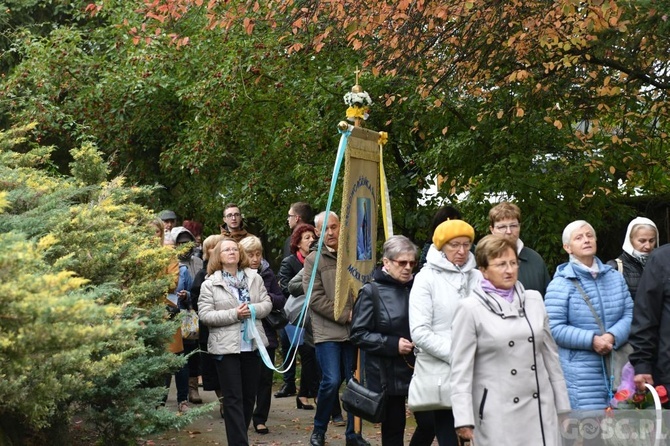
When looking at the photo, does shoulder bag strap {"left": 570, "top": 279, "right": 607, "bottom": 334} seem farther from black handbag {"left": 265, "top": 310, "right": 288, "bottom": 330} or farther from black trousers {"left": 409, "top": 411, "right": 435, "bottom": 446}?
black handbag {"left": 265, "top": 310, "right": 288, "bottom": 330}

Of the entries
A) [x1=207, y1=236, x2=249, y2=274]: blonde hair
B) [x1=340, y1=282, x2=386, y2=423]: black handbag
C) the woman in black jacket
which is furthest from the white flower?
[x1=340, y1=282, x2=386, y2=423]: black handbag

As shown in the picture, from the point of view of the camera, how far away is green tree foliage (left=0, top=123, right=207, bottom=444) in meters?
5.14

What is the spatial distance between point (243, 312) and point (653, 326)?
3.72m

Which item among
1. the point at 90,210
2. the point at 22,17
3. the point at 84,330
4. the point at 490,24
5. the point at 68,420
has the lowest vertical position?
the point at 68,420

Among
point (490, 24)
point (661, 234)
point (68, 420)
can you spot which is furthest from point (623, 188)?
point (68, 420)

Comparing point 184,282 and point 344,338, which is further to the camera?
point 184,282

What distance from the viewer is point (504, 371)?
6.08m

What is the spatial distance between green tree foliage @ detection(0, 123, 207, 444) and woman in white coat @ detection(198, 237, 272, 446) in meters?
0.57

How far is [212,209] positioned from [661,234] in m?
7.80

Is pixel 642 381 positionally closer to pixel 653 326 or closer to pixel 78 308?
pixel 653 326

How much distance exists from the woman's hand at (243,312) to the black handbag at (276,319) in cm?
93

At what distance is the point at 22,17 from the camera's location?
2300 cm

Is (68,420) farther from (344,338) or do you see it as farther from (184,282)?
(184,282)

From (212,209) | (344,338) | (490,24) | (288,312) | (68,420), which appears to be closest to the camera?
(68,420)
